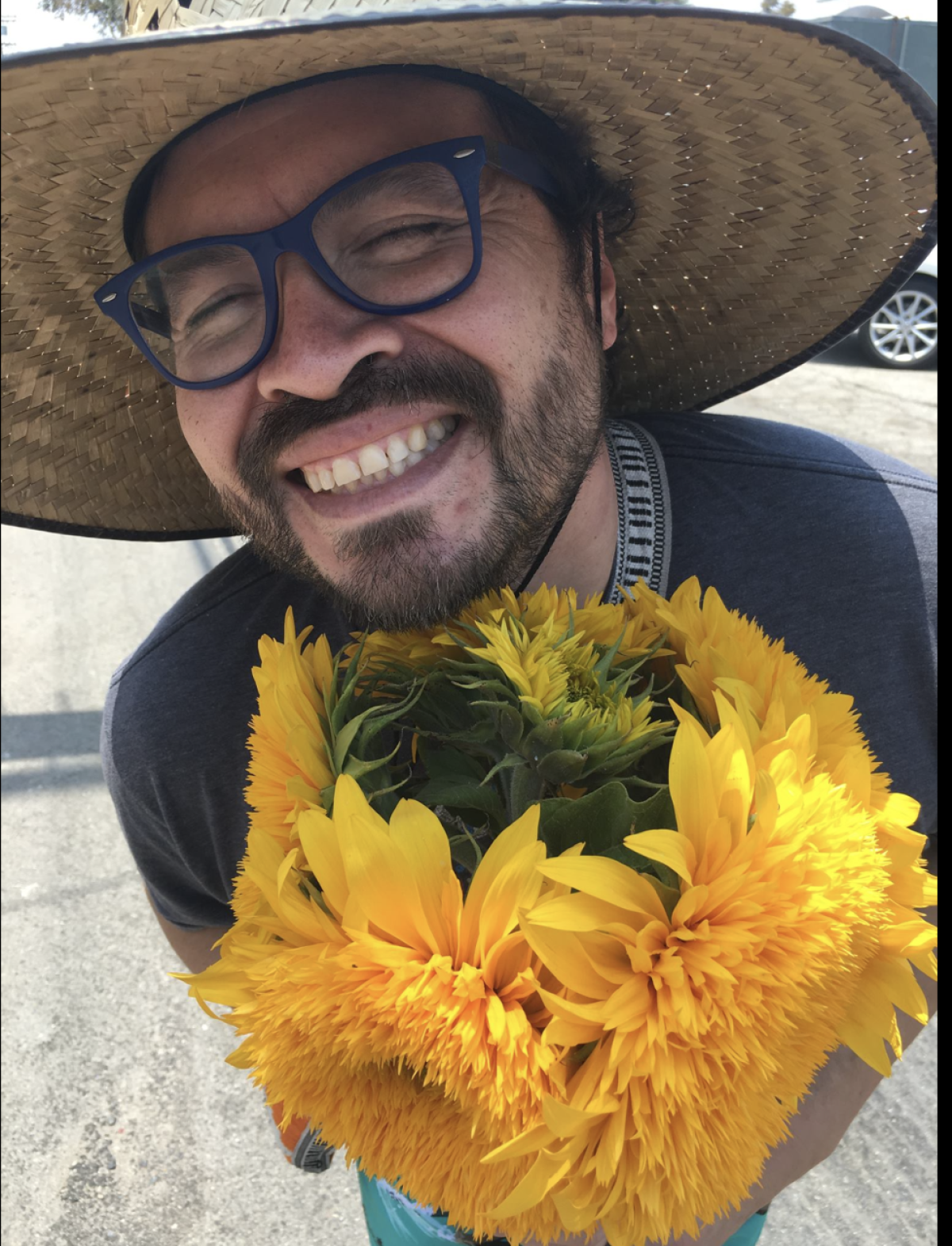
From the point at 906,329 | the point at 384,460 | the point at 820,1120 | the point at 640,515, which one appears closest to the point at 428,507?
the point at 384,460

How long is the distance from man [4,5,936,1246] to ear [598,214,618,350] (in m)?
0.01

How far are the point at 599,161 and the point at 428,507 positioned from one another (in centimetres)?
57

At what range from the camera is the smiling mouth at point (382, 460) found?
1.04 metres

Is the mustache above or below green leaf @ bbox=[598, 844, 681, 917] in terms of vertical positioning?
above

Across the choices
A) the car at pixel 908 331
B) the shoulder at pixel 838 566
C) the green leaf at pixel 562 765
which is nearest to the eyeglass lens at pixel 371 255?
the shoulder at pixel 838 566

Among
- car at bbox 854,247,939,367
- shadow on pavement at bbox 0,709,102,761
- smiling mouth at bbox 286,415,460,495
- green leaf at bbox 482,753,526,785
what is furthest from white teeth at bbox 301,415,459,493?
car at bbox 854,247,939,367

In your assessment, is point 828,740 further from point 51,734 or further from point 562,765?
point 51,734

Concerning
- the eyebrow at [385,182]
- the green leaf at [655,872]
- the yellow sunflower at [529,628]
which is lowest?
the green leaf at [655,872]

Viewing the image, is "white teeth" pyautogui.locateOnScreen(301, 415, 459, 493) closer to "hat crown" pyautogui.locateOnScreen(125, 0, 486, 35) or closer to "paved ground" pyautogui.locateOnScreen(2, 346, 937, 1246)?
"hat crown" pyautogui.locateOnScreen(125, 0, 486, 35)

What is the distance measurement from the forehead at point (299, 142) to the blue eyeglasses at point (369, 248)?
0.04 m

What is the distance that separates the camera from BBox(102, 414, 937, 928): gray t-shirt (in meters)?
1.18

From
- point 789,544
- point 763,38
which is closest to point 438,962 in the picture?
point 789,544

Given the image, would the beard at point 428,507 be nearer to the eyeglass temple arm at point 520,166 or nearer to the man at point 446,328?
the man at point 446,328

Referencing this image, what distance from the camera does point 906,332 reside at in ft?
22.3
